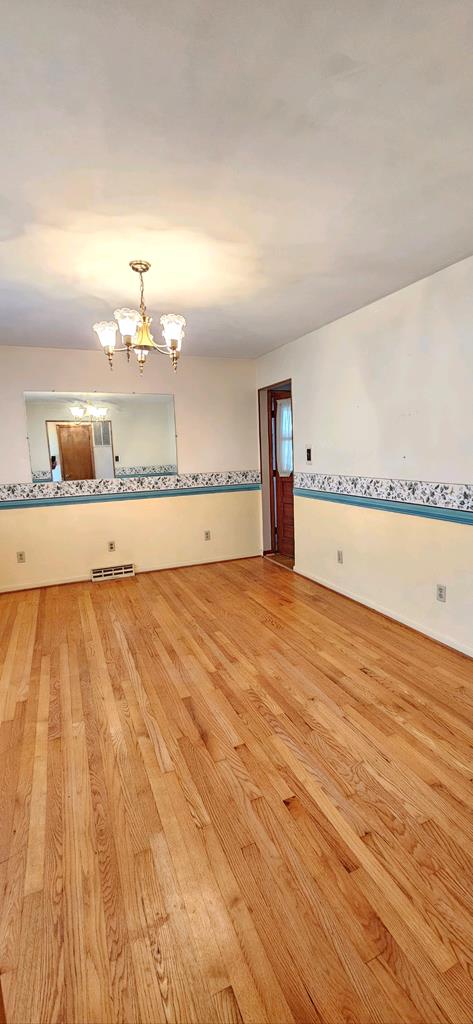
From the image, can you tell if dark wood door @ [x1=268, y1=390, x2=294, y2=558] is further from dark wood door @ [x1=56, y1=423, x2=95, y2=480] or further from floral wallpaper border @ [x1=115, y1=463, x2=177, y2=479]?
dark wood door @ [x1=56, y1=423, x2=95, y2=480]

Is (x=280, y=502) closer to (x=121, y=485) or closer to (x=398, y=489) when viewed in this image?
(x=121, y=485)

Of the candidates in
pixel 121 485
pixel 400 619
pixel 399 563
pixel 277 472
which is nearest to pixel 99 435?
pixel 121 485

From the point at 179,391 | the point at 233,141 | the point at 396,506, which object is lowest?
the point at 396,506

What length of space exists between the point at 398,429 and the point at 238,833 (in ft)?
8.79

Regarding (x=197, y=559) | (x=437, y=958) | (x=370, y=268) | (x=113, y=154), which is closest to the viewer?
(x=437, y=958)

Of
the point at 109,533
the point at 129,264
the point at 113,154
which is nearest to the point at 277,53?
the point at 113,154

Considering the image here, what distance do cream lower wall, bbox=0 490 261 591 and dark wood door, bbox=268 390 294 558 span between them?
0.26 m

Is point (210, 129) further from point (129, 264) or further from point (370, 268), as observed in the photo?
point (370, 268)

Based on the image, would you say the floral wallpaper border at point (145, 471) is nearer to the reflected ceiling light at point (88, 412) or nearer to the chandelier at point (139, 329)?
the reflected ceiling light at point (88, 412)

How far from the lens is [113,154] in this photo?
1.58 m

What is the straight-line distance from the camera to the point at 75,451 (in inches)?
185

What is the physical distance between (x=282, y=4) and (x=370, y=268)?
69.4 inches

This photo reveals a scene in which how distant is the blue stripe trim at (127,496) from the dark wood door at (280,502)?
0.90ft

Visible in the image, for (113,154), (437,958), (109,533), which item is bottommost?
(437,958)
